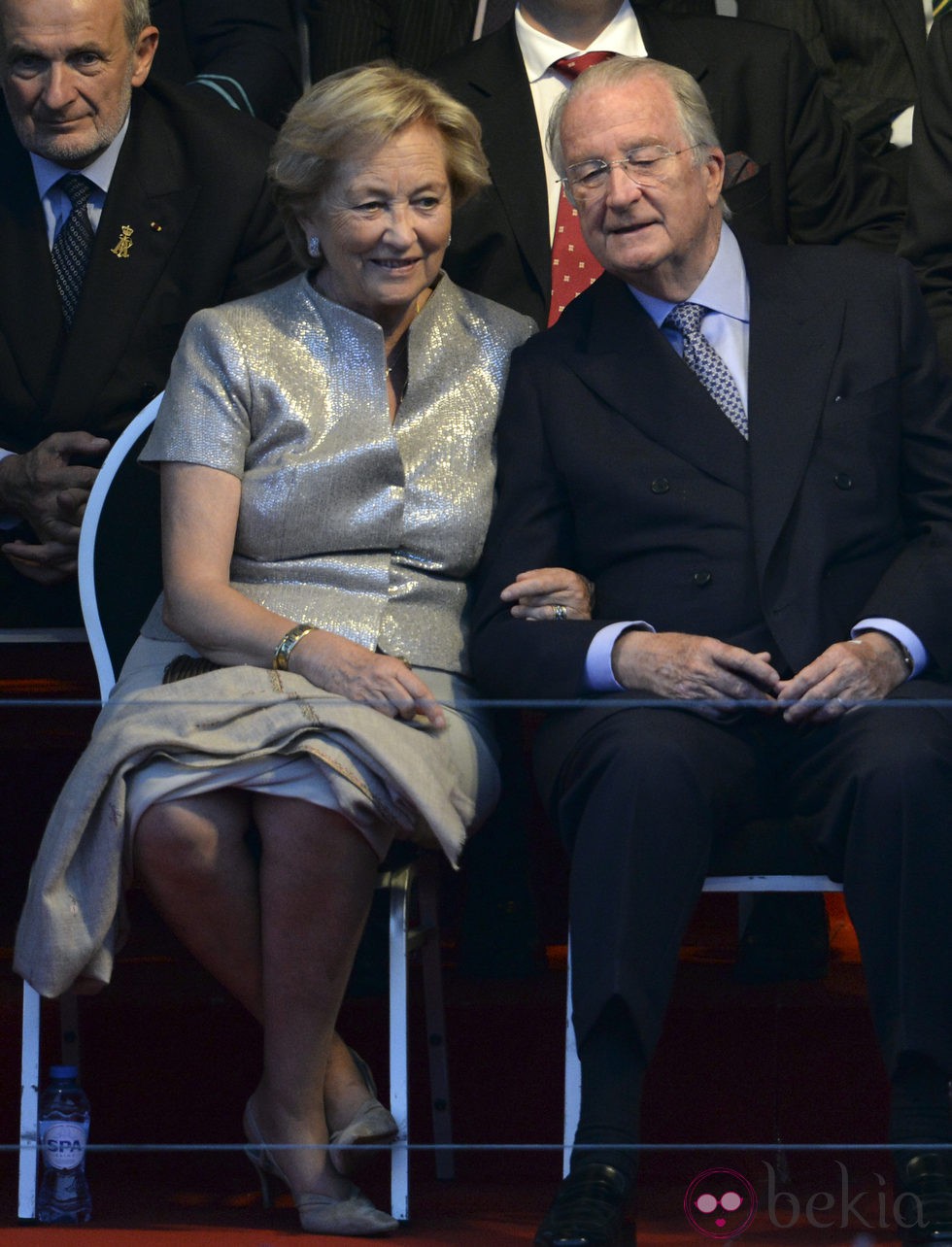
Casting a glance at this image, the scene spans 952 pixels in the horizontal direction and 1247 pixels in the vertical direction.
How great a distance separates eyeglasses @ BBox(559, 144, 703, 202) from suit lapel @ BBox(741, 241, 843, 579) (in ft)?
0.58

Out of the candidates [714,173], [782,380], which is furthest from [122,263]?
[782,380]

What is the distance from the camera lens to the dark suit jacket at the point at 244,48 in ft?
10.6

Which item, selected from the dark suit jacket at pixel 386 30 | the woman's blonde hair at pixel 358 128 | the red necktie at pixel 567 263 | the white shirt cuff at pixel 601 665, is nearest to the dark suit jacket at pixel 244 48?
the dark suit jacket at pixel 386 30

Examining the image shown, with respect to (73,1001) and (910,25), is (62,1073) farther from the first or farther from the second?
(910,25)

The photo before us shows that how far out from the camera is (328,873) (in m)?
2.13

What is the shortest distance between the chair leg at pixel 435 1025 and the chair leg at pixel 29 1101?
464 mm

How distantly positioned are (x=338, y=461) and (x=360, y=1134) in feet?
2.57

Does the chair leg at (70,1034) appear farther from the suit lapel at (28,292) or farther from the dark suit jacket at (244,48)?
the dark suit jacket at (244,48)

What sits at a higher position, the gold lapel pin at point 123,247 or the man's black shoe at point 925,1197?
the gold lapel pin at point 123,247

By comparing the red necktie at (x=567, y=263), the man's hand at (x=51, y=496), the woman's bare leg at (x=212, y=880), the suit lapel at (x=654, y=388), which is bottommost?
the woman's bare leg at (x=212, y=880)

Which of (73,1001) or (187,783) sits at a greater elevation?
(187,783)

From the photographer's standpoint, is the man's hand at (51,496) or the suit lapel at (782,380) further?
the man's hand at (51,496)

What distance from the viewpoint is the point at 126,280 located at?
2.85m

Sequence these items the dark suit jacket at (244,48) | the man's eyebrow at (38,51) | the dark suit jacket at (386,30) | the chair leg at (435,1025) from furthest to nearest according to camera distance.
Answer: the dark suit jacket at (386,30) < the dark suit jacket at (244,48) < the man's eyebrow at (38,51) < the chair leg at (435,1025)
